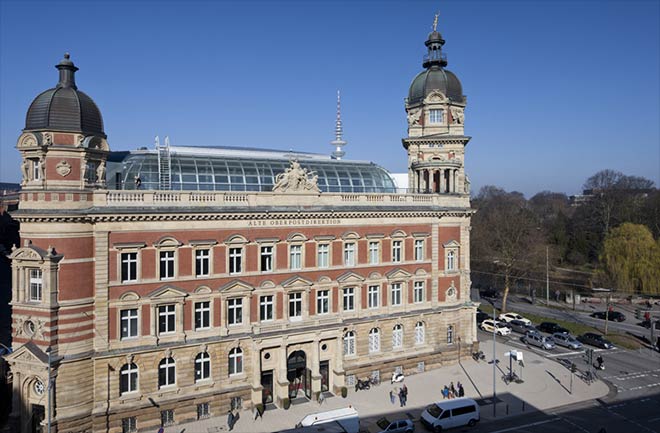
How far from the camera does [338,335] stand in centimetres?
4041

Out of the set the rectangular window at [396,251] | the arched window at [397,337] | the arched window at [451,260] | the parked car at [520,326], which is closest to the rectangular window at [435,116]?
the arched window at [451,260]

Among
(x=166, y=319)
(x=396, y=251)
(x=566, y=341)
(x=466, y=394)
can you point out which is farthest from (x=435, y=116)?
(x=166, y=319)

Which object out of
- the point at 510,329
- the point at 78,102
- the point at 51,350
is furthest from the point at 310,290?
the point at 510,329

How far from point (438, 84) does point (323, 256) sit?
69.4 feet

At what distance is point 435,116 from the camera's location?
4959 centimetres

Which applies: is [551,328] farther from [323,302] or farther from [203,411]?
[203,411]

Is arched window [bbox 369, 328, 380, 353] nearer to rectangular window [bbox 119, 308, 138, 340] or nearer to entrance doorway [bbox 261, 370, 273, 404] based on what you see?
entrance doorway [bbox 261, 370, 273, 404]

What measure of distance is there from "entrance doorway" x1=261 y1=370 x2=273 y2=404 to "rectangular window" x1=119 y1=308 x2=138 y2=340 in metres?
9.82

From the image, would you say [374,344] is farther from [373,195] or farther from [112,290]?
[112,290]

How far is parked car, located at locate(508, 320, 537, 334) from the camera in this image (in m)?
60.3

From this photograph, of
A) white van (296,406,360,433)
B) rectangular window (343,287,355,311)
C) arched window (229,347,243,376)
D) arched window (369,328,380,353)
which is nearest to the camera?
white van (296,406,360,433)

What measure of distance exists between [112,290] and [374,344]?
70.7ft

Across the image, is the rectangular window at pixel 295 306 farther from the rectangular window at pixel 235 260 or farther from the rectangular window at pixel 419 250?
the rectangular window at pixel 419 250

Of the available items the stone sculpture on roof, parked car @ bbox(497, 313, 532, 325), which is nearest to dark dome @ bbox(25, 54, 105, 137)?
the stone sculpture on roof
